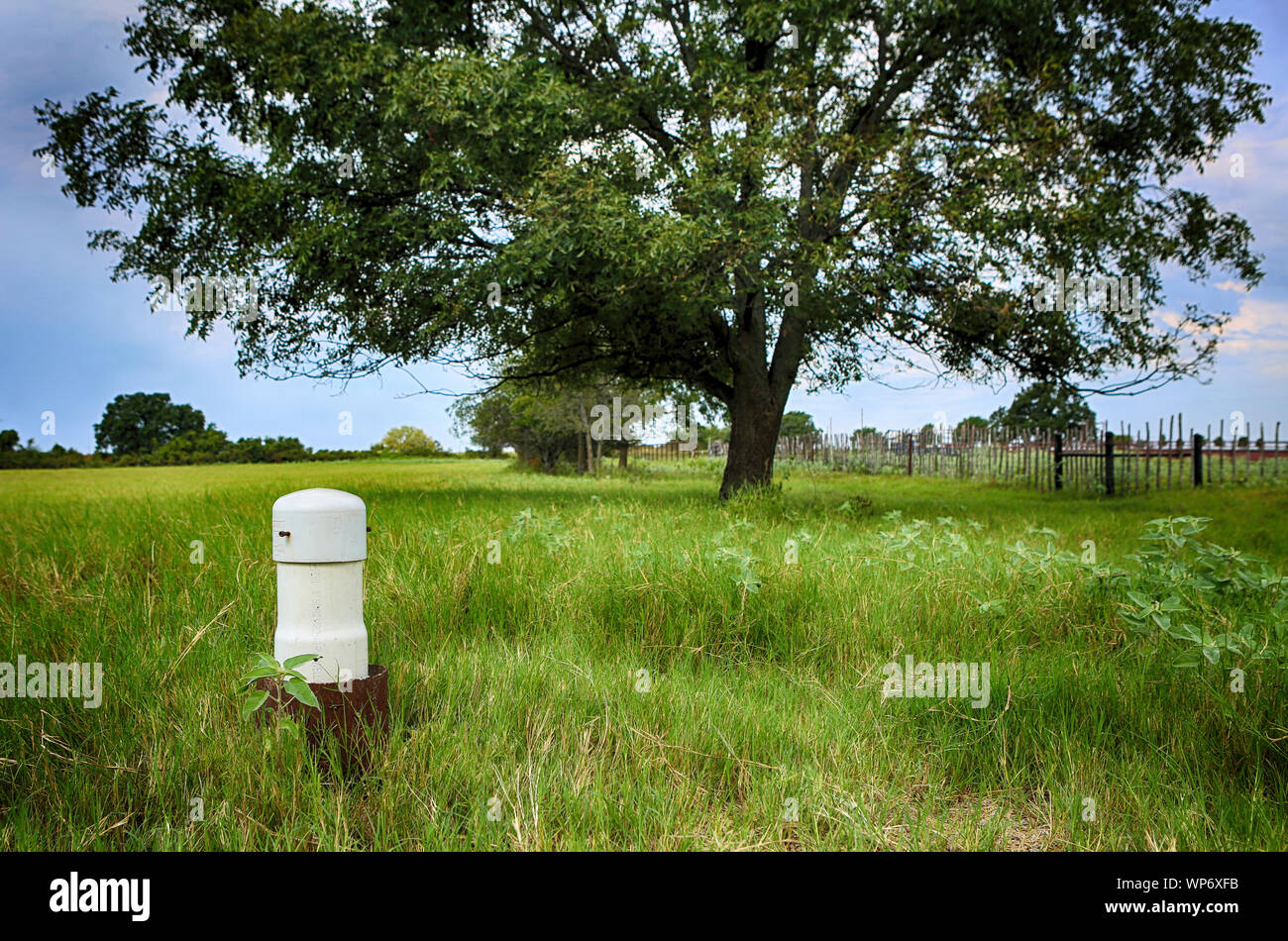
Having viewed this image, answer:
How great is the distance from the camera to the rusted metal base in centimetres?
236

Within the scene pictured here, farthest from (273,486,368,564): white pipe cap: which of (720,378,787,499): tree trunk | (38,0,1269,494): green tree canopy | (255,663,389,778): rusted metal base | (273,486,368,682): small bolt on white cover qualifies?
(720,378,787,499): tree trunk

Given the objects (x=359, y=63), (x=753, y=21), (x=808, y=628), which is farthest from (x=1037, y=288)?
(x=359, y=63)

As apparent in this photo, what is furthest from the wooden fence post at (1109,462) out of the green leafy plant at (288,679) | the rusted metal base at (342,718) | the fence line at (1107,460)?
the green leafy plant at (288,679)

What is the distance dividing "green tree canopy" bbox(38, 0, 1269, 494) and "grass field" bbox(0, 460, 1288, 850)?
545 centimetres

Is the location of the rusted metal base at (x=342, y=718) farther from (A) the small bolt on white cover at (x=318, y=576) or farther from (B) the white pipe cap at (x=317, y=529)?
(B) the white pipe cap at (x=317, y=529)

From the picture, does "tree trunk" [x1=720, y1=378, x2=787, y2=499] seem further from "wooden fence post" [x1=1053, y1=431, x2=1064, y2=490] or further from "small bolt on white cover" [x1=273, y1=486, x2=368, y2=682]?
"small bolt on white cover" [x1=273, y1=486, x2=368, y2=682]

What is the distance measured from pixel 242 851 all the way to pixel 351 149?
1042 cm

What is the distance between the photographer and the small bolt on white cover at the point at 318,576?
90.7 inches

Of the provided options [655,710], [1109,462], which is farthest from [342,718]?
[1109,462]

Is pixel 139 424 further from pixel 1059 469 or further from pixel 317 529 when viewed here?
pixel 1059 469

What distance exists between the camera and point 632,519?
7547 millimetres

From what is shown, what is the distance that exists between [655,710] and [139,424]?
1524 centimetres

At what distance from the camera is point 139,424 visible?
1417 cm

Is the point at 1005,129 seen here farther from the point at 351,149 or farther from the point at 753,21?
the point at 351,149
